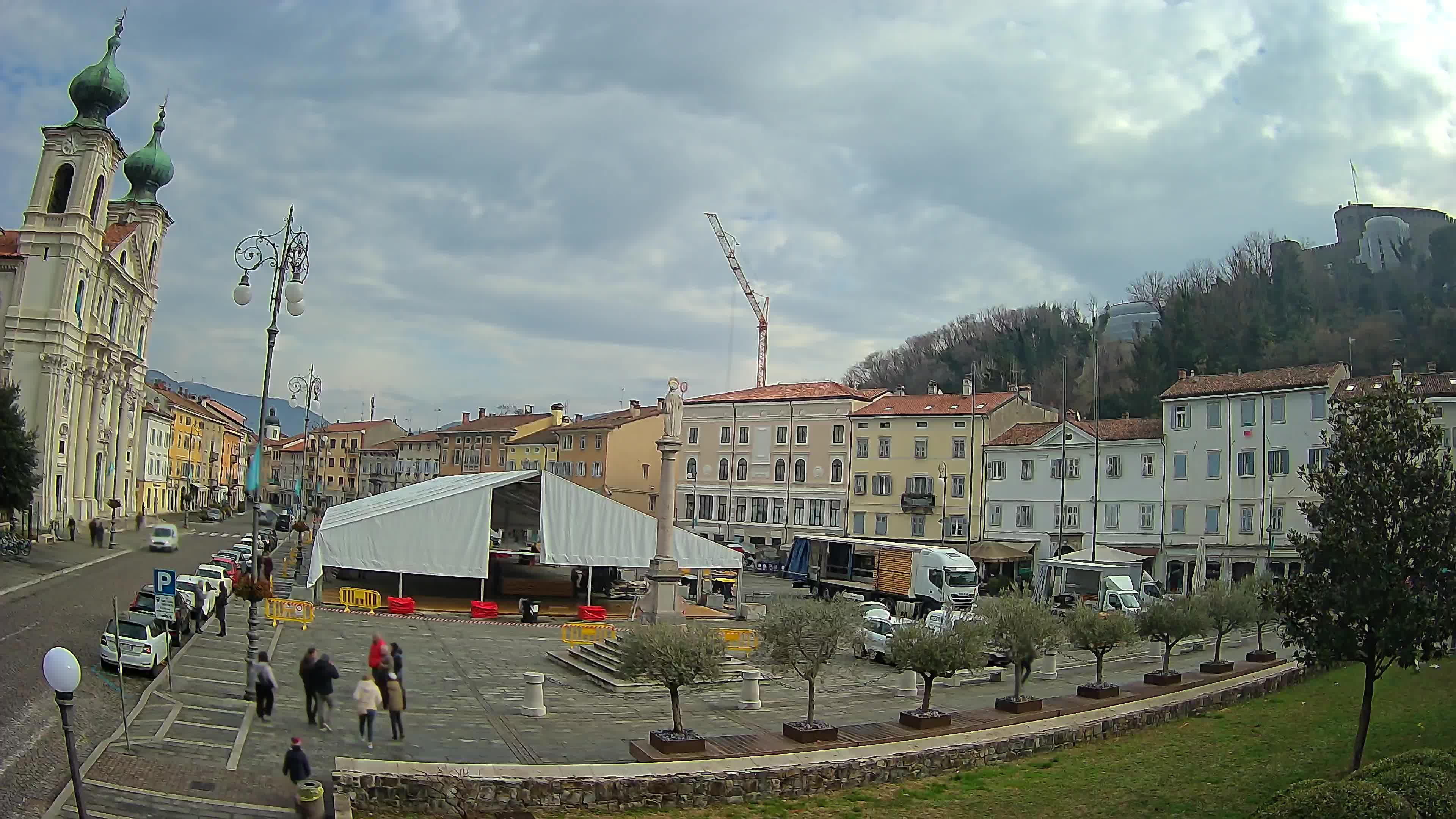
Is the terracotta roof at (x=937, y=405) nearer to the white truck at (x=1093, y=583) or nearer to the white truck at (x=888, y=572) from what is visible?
the white truck at (x=888, y=572)

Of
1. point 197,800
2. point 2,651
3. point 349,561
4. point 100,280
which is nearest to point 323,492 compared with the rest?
point 100,280

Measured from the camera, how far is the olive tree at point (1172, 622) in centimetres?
2416

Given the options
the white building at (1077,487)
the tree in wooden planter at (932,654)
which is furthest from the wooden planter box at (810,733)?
the white building at (1077,487)

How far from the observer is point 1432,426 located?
15.5m

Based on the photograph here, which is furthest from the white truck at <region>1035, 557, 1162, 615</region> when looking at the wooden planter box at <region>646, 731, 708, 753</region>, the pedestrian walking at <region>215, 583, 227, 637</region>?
the pedestrian walking at <region>215, 583, 227, 637</region>

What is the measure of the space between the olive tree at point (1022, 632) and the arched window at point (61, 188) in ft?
204

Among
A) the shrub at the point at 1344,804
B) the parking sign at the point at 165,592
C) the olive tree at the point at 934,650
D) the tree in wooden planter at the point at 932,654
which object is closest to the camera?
the shrub at the point at 1344,804

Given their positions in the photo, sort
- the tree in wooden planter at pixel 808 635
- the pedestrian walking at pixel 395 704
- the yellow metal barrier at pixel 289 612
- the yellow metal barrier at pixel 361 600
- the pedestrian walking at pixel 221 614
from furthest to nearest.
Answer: the yellow metal barrier at pixel 361 600 → the yellow metal barrier at pixel 289 612 → the pedestrian walking at pixel 221 614 → the tree in wooden planter at pixel 808 635 → the pedestrian walking at pixel 395 704

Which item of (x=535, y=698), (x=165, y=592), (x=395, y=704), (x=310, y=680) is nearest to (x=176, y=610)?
(x=165, y=592)

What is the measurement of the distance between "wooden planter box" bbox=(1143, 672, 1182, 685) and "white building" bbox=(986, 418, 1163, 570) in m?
26.4

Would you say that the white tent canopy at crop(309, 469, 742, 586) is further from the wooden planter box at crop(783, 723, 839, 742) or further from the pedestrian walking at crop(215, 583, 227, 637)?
the wooden planter box at crop(783, 723, 839, 742)

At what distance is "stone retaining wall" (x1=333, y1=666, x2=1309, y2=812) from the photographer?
13688 millimetres

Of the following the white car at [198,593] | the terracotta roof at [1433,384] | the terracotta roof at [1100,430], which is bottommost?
the white car at [198,593]

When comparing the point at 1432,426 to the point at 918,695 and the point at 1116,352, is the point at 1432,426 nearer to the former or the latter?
the point at 918,695
